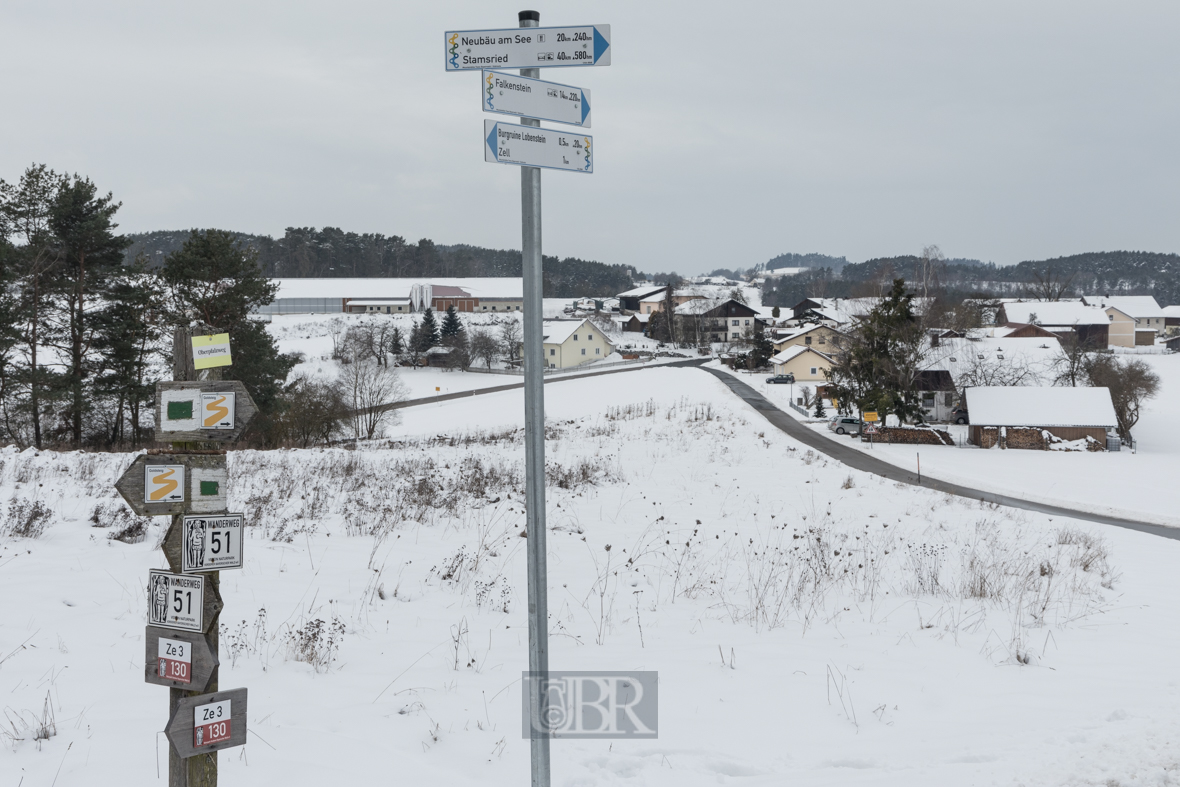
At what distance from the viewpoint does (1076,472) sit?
34.9 meters

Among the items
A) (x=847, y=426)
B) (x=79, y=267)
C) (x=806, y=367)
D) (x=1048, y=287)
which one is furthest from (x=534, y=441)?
(x=1048, y=287)

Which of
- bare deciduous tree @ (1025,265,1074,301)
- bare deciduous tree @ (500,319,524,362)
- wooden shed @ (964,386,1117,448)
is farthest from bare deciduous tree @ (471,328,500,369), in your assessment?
bare deciduous tree @ (1025,265,1074,301)

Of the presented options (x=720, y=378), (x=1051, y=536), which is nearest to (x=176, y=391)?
(x=1051, y=536)

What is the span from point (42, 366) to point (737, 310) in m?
96.7

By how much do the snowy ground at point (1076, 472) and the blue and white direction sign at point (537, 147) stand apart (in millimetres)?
27619

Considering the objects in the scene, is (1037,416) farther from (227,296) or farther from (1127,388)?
(227,296)

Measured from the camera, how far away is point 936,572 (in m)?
8.01

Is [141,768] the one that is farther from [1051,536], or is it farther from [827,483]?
[827,483]

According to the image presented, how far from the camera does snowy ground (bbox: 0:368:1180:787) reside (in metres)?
4.33

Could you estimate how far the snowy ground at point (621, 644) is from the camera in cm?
433

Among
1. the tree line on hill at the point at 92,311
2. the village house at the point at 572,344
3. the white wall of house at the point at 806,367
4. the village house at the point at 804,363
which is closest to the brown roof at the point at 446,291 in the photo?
the village house at the point at 572,344

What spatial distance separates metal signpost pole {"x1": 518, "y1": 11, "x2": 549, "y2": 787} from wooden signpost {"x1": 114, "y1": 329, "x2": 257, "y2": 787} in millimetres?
1295

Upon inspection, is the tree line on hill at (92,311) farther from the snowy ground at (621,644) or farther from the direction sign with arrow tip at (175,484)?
the direction sign with arrow tip at (175,484)

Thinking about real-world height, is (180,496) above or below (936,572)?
above
